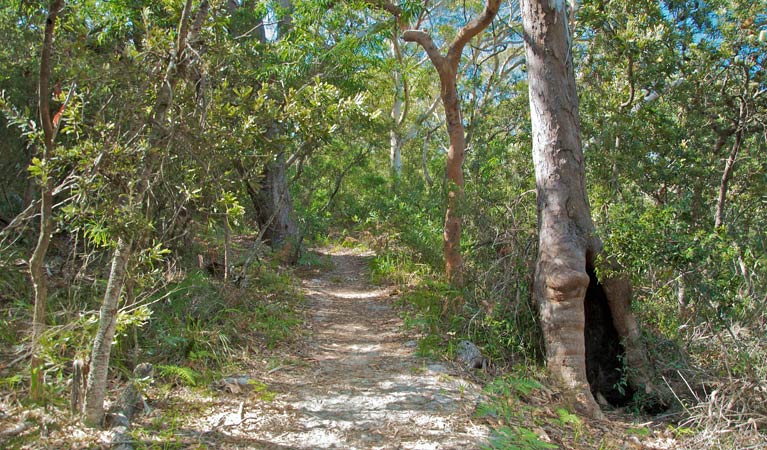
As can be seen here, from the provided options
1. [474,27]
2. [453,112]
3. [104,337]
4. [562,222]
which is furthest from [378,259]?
[104,337]

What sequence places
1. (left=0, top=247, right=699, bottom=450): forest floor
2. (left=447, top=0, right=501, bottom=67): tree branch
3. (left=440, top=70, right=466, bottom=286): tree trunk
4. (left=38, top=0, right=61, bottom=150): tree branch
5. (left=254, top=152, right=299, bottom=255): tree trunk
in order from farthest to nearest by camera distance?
1. (left=254, top=152, right=299, bottom=255): tree trunk
2. (left=440, top=70, right=466, bottom=286): tree trunk
3. (left=447, top=0, right=501, bottom=67): tree branch
4. (left=0, top=247, right=699, bottom=450): forest floor
5. (left=38, top=0, right=61, bottom=150): tree branch

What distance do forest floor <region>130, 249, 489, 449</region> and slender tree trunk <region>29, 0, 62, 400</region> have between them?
84 centimetres

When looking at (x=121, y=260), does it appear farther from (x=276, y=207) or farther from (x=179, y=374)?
(x=276, y=207)

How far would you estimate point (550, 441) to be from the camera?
4.43 meters

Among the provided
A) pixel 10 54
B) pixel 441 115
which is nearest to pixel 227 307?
pixel 10 54

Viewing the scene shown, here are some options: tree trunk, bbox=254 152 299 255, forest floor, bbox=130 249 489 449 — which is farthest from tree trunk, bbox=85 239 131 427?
tree trunk, bbox=254 152 299 255

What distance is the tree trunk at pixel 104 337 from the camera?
3.47 meters

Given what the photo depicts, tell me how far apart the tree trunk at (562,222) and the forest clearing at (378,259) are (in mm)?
25

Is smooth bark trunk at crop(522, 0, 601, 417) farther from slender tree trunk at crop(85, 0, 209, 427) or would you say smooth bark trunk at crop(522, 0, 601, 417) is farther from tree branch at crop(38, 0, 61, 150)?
tree branch at crop(38, 0, 61, 150)

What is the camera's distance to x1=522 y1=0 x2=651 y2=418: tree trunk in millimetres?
5621

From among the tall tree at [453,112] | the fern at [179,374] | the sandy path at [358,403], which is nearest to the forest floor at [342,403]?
the sandy path at [358,403]

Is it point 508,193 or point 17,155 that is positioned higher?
point 17,155

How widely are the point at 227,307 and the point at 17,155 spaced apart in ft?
14.4

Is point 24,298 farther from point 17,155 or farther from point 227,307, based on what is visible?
point 17,155
